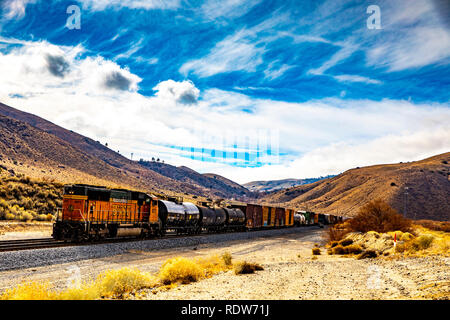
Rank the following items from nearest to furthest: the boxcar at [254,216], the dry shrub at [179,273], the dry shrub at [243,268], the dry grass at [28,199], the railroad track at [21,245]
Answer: the dry shrub at [179,273], the dry shrub at [243,268], the railroad track at [21,245], the dry grass at [28,199], the boxcar at [254,216]

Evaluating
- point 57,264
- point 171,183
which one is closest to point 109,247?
point 57,264

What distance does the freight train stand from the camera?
22.8 metres

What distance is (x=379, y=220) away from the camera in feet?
135

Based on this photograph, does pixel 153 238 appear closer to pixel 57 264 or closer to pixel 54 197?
pixel 57 264

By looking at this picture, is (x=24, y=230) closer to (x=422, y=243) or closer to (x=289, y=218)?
(x=422, y=243)

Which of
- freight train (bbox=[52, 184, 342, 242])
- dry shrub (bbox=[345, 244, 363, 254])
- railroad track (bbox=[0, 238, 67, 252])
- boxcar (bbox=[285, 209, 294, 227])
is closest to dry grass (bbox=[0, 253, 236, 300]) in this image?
railroad track (bbox=[0, 238, 67, 252])

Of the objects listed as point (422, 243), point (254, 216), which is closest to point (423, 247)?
point (422, 243)

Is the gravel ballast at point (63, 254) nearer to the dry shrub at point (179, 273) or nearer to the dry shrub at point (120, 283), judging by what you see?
the dry shrub at point (120, 283)

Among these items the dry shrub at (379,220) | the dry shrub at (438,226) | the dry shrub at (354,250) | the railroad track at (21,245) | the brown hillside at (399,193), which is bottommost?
the dry shrub at (438,226)

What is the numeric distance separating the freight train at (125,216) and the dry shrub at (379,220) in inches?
608

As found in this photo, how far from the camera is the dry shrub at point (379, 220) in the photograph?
39.8m

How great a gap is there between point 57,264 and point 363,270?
14320mm

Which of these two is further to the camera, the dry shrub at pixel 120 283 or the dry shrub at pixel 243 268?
the dry shrub at pixel 243 268

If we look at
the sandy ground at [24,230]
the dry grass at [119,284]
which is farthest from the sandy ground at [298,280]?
the sandy ground at [24,230]
